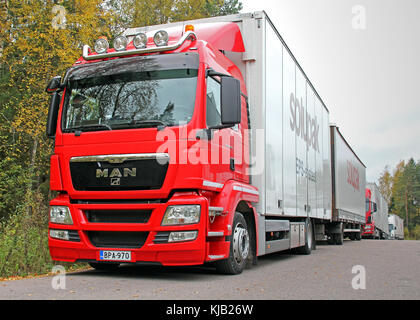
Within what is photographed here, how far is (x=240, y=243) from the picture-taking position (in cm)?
724

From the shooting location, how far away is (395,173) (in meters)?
91.0

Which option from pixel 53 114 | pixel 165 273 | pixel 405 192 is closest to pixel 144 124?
pixel 53 114

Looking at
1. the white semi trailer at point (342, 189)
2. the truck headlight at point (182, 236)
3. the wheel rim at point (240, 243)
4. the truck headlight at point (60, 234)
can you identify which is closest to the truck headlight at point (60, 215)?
the truck headlight at point (60, 234)

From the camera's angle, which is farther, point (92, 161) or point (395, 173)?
point (395, 173)

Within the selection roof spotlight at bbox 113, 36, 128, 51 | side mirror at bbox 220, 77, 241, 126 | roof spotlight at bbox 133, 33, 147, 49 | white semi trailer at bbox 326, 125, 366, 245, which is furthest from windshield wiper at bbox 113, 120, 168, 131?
white semi trailer at bbox 326, 125, 366, 245

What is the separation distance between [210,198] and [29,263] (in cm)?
364

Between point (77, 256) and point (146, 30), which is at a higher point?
point (146, 30)

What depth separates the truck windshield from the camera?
640cm

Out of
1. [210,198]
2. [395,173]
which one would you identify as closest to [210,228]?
[210,198]

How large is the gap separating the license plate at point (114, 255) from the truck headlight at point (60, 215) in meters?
0.67

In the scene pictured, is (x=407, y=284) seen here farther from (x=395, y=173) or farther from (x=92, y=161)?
(x=395, y=173)

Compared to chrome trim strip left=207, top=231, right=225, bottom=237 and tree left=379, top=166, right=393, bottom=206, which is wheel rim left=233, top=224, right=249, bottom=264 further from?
tree left=379, top=166, right=393, bottom=206

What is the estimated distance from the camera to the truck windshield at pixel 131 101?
6.40m
